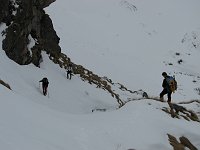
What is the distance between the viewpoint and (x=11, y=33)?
2370cm

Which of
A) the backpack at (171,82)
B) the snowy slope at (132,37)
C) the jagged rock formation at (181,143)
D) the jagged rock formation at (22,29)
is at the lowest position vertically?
the jagged rock formation at (181,143)

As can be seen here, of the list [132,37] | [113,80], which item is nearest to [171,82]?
[113,80]

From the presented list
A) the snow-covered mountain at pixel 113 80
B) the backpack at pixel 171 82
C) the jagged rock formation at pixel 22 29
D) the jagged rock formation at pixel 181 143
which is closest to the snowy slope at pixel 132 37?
the snow-covered mountain at pixel 113 80

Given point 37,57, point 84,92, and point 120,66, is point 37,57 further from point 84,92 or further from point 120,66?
point 120,66

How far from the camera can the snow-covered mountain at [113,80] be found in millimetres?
10172

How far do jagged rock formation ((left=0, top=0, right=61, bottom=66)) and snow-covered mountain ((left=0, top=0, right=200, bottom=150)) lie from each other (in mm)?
568

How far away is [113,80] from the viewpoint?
1479 inches

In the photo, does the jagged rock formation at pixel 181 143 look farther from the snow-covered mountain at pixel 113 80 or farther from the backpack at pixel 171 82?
the backpack at pixel 171 82

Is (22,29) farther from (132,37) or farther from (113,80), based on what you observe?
(132,37)

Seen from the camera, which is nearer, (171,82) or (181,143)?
(181,143)

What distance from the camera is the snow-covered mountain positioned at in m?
10.2

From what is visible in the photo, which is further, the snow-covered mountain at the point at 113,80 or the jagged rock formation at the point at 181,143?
the jagged rock formation at the point at 181,143

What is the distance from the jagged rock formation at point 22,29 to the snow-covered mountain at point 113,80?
22.4 inches

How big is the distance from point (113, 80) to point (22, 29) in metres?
14.5
